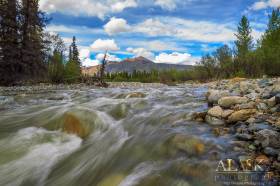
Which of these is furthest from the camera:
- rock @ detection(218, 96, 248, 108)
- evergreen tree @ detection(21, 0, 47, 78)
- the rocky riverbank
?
evergreen tree @ detection(21, 0, 47, 78)

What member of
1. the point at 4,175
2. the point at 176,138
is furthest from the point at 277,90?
the point at 4,175

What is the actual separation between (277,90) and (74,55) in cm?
6573

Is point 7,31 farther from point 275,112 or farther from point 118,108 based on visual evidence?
point 275,112

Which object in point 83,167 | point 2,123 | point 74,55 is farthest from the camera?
point 74,55

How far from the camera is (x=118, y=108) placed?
29.8 ft

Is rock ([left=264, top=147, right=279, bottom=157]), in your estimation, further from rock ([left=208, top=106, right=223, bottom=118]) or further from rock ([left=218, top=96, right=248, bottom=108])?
rock ([left=218, top=96, right=248, bottom=108])

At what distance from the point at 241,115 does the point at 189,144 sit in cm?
173

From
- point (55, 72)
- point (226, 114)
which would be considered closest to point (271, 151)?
point (226, 114)

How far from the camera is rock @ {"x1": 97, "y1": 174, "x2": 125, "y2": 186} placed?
4276 millimetres

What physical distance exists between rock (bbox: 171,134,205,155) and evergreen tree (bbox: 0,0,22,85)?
933 inches

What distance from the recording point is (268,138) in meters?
4.32

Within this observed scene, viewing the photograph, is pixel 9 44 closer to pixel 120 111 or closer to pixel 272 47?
pixel 120 111

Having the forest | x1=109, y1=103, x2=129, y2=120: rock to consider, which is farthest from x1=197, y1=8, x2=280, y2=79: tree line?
x1=109, y1=103, x2=129, y2=120: rock

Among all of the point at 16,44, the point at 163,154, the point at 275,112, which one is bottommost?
the point at 163,154
